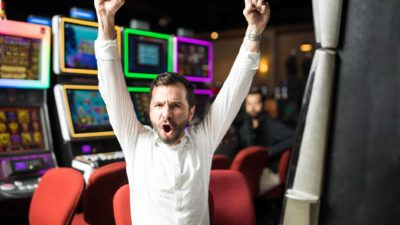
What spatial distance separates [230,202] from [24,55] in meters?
1.84

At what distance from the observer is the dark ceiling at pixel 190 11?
786 centimetres

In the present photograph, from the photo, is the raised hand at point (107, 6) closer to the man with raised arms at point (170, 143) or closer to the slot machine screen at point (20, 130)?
the man with raised arms at point (170, 143)

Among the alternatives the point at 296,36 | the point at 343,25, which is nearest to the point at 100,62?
the point at 343,25

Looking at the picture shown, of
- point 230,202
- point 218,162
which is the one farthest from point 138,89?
point 230,202

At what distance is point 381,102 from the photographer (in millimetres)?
529

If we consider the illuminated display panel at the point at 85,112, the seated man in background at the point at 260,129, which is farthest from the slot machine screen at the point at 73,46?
the seated man in background at the point at 260,129

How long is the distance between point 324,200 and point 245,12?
66cm

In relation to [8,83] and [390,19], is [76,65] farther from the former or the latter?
[390,19]

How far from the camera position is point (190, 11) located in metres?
9.63

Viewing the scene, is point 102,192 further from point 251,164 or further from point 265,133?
point 265,133

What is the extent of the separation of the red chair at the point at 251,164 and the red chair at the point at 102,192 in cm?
98

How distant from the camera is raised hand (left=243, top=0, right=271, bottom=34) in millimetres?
1061

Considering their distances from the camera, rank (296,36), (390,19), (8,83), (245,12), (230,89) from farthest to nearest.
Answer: (296,36)
(8,83)
(230,89)
(245,12)
(390,19)

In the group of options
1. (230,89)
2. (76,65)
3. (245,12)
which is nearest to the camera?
(245,12)
